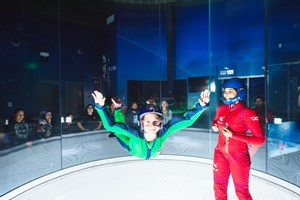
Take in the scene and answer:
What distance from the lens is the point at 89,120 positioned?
18.6 ft

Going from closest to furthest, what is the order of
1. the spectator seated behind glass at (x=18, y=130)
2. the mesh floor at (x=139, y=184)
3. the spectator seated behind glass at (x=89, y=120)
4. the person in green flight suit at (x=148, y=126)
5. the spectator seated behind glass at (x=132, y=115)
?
the person in green flight suit at (x=148, y=126) < the mesh floor at (x=139, y=184) < the spectator seated behind glass at (x=18, y=130) < the spectator seated behind glass at (x=89, y=120) < the spectator seated behind glass at (x=132, y=115)

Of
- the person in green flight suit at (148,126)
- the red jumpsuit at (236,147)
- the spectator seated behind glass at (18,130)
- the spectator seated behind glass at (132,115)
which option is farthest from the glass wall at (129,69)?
the person in green flight suit at (148,126)

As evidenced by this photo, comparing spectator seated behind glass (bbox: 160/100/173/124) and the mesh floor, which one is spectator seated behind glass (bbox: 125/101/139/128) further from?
the mesh floor

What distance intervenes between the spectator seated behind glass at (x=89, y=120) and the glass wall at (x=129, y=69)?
31 millimetres

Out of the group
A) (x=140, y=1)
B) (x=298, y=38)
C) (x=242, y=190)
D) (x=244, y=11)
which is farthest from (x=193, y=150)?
(x=140, y=1)

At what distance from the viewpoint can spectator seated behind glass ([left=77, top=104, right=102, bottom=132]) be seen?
213 inches

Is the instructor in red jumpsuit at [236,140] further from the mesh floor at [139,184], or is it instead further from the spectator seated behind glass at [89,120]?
the spectator seated behind glass at [89,120]

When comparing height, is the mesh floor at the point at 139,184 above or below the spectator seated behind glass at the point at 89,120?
below

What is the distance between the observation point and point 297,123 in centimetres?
354

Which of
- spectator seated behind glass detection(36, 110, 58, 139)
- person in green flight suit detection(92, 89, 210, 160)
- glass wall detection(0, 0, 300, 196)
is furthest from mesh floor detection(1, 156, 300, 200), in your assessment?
spectator seated behind glass detection(36, 110, 58, 139)

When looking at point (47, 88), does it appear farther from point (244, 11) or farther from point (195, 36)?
point (244, 11)

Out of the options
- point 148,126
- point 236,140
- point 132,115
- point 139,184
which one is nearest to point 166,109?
point 132,115

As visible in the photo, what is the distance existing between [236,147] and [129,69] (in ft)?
14.0

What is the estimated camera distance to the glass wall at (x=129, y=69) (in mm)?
3723
